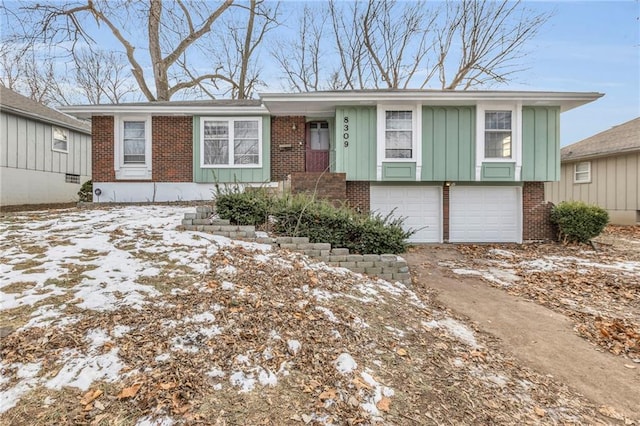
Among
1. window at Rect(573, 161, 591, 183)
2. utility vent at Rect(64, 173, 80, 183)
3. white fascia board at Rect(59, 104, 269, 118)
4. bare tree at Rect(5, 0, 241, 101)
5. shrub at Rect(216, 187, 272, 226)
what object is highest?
bare tree at Rect(5, 0, 241, 101)

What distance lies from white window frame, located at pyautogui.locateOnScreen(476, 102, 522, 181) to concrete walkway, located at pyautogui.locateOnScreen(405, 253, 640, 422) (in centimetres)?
527

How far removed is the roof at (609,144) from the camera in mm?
13336

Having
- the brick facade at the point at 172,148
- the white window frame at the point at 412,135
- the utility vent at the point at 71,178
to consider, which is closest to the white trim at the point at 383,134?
the white window frame at the point at 412,135

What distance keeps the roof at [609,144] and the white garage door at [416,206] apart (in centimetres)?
914

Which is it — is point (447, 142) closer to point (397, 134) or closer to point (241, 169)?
point (397, 134)

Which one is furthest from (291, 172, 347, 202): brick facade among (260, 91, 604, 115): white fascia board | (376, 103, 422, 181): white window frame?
(260, 91, 604, 115): white fascia board

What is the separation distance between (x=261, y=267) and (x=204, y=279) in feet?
2.59

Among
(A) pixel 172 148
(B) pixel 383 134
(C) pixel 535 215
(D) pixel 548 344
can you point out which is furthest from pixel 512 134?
(A) pixel 172 148

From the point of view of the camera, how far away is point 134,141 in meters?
10.9

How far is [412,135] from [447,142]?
1.10 m

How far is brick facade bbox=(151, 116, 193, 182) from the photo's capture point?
10852 mm

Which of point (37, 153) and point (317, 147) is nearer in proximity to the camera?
point (317, 147)

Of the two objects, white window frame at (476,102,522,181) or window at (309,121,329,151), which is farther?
window at (309,121,329,151)

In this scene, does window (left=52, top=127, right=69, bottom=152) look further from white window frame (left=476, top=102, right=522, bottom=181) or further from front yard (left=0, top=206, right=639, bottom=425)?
white window frame (left=476, top=102, right=522, bottom=181)
